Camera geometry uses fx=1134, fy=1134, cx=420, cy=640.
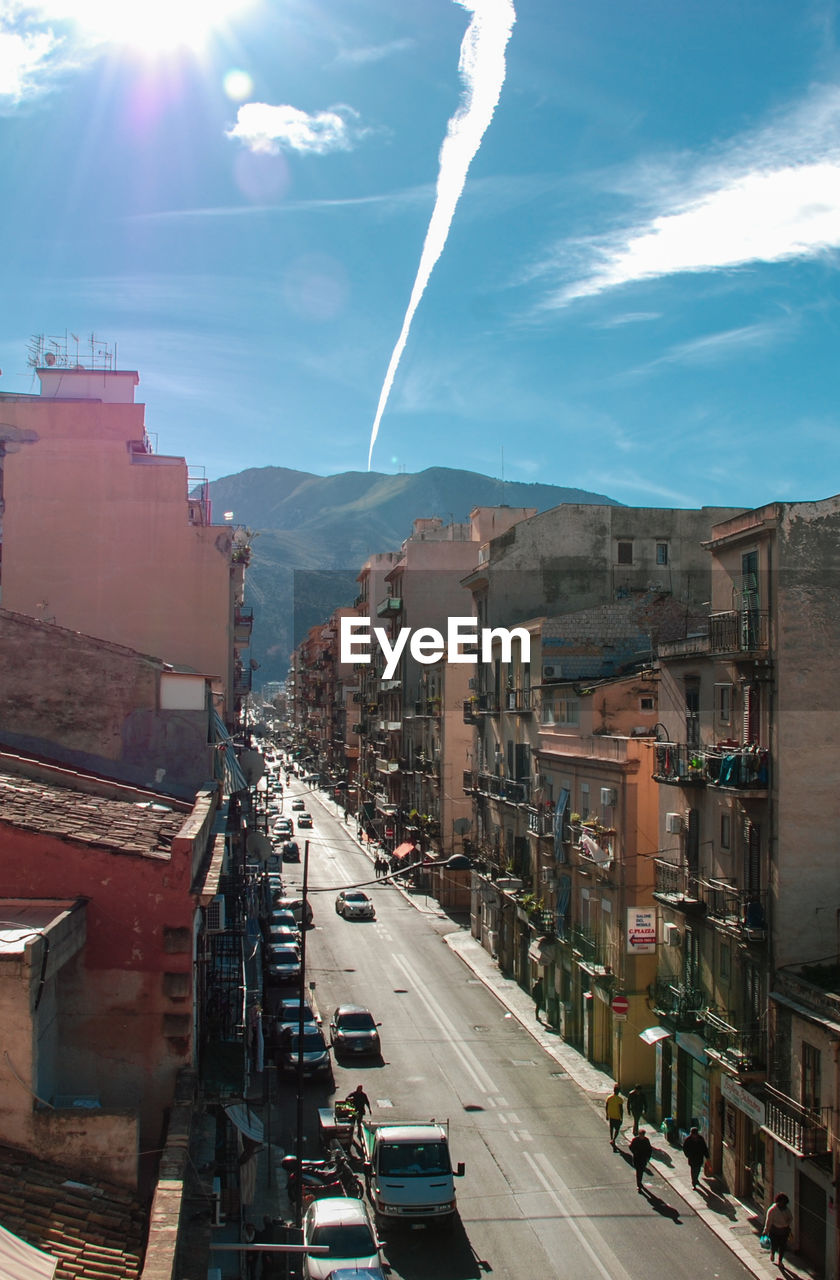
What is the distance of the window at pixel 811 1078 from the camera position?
2220cm

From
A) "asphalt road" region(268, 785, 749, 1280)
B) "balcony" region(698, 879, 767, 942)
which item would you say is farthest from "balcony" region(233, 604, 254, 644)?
"balcony" region(698, 879, 767, 942)

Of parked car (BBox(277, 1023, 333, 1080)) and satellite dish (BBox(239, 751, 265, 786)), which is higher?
satellite dish (BBox(239, 751, 265, 786))

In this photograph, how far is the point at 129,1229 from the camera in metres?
10.9

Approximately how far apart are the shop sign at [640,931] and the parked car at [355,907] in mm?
30217

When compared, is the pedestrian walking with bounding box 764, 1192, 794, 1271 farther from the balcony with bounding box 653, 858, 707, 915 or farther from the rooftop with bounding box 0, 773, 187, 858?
the rooftop with bounding box 0, 773, 187, 858

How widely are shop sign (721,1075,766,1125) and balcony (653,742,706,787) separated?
22.4ft

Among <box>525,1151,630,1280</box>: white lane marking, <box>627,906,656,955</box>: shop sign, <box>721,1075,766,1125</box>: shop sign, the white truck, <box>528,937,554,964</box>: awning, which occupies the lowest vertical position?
<box>525,1151,630,1280</box>: white lane marking

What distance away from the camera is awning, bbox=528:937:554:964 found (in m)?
39.8

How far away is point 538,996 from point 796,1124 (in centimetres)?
1907

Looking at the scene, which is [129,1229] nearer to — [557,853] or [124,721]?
[124,721]

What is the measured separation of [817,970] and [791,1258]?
5600 millimetres

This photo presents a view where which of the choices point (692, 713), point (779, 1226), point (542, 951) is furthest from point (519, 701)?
point (779, 1226)

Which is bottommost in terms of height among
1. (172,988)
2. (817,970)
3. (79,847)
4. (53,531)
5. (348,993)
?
(348,993)

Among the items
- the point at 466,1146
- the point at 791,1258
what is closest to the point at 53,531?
the point at 466,1146
